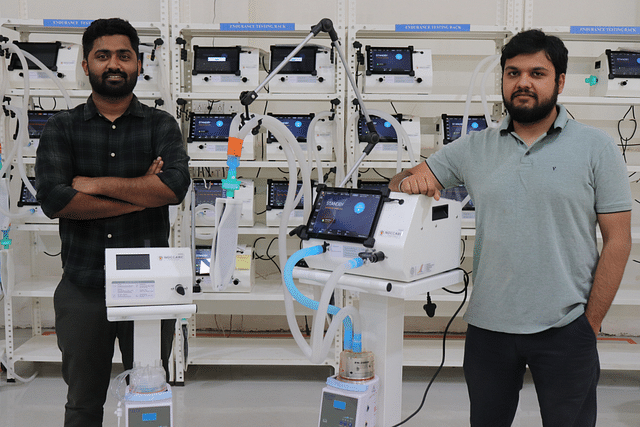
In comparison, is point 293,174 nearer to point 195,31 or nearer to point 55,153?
point 55,153

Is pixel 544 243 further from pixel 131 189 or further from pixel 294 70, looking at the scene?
pixel 294 70

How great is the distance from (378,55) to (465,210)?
37.7 inches

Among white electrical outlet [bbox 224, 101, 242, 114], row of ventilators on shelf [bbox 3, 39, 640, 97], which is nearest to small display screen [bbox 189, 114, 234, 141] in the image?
row of ventilators on shelf [bbox 3, 39, 640, 97]

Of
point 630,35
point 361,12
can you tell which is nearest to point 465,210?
point 630,35

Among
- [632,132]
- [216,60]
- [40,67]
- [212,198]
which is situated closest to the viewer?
[40,67]

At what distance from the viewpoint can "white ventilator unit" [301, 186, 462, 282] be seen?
1.53 metres

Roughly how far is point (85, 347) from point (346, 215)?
909 millimetres

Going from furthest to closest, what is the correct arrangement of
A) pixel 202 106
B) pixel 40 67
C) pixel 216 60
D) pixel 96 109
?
pixel 202 106
pixel 216 60
pixel 40 67
pixel 96 109

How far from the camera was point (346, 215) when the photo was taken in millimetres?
1635

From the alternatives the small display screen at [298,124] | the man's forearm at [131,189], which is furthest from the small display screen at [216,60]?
the man's forearm at [131,189]

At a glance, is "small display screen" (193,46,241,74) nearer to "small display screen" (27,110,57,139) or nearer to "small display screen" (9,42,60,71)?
"small display screen" (9,42,60,71)

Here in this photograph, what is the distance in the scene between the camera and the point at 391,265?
1524mm

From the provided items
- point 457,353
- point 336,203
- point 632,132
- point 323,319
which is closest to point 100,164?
point 336,203

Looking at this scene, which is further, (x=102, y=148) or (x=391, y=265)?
(x=102, y=148)
